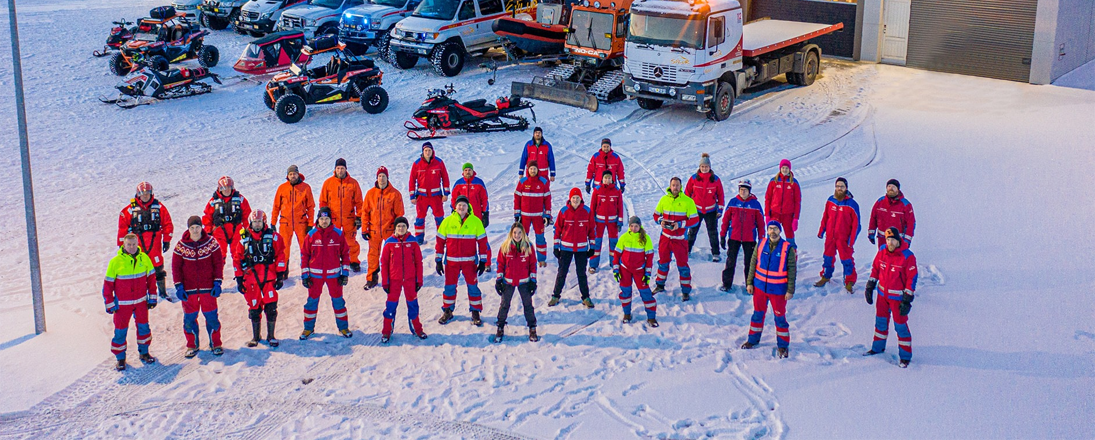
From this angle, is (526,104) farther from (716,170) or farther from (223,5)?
(223,5)

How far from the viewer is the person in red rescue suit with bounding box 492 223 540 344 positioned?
385 inches

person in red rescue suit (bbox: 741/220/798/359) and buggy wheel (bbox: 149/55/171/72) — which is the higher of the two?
buggy wheel (bbox: 149/55/171/72)

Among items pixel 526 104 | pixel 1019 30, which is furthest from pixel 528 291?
pixel 1019 30

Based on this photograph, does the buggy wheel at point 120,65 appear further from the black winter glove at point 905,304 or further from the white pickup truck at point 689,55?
the black winter glove at point 905,304

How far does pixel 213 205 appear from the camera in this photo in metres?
11.1

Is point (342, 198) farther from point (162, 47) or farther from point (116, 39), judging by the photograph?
point (116, 39)

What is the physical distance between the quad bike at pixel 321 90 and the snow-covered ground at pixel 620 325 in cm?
67

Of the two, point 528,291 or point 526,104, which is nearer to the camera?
point 528,291

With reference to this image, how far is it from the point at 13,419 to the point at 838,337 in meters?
7.88

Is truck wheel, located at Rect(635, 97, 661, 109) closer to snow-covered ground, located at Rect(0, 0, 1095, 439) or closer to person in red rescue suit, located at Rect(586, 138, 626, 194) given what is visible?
snow-covered ground, located at Rect(0, 0, 1095, 439)

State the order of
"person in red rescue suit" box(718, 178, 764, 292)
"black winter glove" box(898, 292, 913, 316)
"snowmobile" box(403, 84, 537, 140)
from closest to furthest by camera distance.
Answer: "black winter glove" box(898, 292, 913, 316) < "person in red rescue suit" box(718, 178, 764, 292) < "snowmobile" box(403, 84, 537, 140)

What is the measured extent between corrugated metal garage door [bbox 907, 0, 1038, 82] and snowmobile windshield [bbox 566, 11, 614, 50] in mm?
7580

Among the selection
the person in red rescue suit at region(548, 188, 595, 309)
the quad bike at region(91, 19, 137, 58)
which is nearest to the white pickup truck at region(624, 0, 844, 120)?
the person in red rescue suit at region(548, 188, 595, 309)

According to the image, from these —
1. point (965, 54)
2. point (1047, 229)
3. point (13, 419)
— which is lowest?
point (13, 419)
